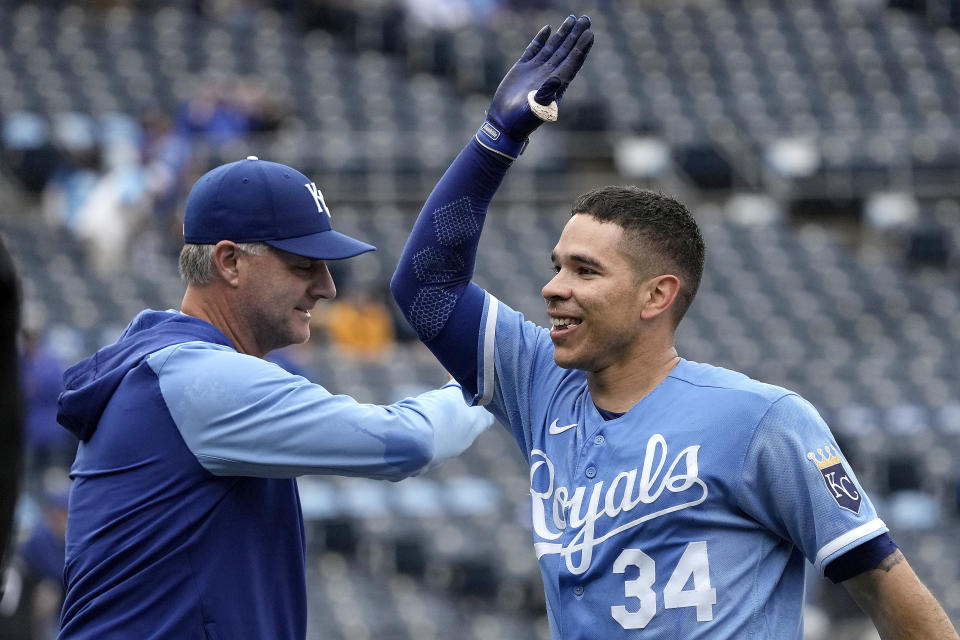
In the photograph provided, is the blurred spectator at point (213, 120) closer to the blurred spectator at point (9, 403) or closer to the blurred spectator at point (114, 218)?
the blurred spectator at point (114, 218)

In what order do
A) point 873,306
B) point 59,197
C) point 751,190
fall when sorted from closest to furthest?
point 59,197 → point 873,306 → point 751,190

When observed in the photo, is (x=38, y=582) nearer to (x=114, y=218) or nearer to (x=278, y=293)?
(x=278, y=293)

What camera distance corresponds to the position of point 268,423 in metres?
2.86

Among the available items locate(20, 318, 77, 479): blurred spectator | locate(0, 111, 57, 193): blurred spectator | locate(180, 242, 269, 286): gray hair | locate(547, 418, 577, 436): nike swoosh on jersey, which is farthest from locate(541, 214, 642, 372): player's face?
locate(0, 111, 57, 193): blurred spectator

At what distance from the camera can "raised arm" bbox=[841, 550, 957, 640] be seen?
2773mm

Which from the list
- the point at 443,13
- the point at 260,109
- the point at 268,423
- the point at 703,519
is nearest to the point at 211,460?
the point at 268,423

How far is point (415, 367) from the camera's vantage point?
11.7 metres

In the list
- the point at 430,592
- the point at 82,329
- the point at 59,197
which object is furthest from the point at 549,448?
the point at 59,197

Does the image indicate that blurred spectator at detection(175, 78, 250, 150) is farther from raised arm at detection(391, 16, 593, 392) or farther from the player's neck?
the player's neck

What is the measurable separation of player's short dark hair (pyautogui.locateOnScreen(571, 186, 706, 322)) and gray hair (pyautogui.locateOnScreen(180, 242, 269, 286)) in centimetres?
65

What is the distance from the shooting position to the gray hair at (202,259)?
3080 mm

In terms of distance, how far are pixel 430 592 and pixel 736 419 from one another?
7541mm

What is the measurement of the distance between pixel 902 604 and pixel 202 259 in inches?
59.5

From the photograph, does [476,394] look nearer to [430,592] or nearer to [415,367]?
[430,592]
